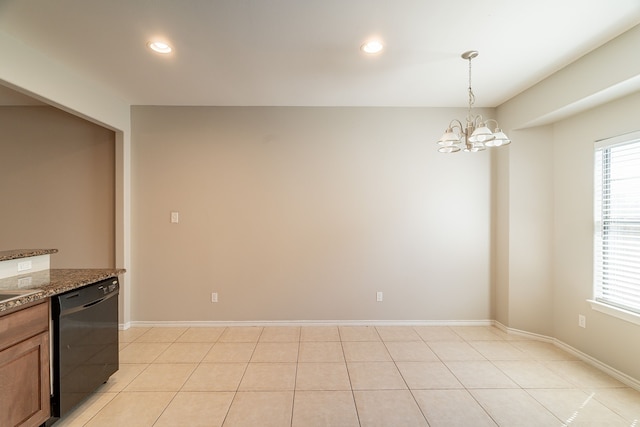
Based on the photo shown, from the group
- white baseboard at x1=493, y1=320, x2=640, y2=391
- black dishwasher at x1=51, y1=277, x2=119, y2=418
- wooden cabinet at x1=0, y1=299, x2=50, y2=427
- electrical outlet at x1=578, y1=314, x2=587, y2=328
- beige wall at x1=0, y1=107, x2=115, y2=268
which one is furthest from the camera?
beige wall at x1=0, y1=107, x2=115, y2=268

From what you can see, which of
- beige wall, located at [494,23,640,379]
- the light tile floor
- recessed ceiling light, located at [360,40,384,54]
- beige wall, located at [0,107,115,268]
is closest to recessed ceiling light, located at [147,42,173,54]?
recessed ceiling light, located at [360,40,384,54]

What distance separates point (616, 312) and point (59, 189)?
6.10m

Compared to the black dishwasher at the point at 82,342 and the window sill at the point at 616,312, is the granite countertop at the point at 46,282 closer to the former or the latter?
the black dishwasher at the point at 82,342

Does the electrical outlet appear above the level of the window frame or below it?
below

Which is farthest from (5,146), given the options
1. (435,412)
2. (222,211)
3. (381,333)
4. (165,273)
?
(435,412)

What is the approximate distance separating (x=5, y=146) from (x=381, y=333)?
17.1ft

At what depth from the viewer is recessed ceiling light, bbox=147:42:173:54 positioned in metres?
2.27

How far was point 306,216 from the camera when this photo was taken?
142 inches

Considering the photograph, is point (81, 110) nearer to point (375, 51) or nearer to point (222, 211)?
point (222, 211)

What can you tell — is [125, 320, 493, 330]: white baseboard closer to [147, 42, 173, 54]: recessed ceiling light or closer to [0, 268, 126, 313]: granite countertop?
[0, 268, 126, 313]: granite countertop

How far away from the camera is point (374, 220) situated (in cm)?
362

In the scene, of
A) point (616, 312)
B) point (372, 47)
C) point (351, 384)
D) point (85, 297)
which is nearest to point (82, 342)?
point (85, 297)

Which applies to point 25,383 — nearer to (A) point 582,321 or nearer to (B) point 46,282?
(B) point 46,282

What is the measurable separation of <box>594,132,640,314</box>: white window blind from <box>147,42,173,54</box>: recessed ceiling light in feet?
13.0
